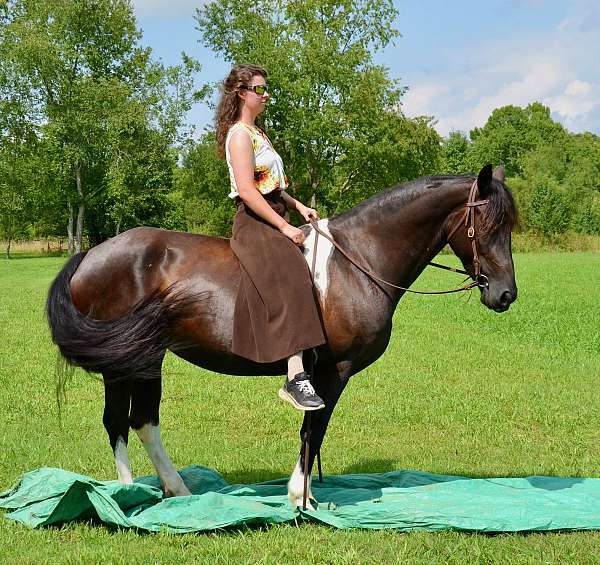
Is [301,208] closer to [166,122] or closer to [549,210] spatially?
[166,122]

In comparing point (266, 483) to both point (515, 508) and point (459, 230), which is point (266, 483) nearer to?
point (515, 508)

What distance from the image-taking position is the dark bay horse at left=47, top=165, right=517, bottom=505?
4.95 metres

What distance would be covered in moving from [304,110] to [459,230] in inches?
1832

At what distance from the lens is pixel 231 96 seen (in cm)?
502

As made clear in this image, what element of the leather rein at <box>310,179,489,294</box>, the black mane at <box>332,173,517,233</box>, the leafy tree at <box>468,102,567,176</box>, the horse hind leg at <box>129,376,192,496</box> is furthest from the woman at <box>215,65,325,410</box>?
the leafy tree at <box>468,102,567,176</box>

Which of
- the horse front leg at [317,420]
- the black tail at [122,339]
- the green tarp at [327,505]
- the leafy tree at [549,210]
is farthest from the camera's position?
the leafy tree at [549,210]

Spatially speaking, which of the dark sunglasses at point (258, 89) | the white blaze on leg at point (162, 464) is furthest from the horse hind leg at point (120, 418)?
the dark sunglasses at point (258, 89)

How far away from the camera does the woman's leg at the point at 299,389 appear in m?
4.71

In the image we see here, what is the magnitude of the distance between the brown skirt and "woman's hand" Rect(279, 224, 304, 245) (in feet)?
0.20

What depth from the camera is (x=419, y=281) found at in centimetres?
2661

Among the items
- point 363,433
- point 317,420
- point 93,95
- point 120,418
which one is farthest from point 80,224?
point 317,420

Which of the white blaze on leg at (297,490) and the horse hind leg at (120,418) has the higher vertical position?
the horse hind leg at (120,418)

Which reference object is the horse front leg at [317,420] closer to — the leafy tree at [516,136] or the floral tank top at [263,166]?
the floral tank top at [263,166]

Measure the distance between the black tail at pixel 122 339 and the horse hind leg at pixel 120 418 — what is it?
28cm
